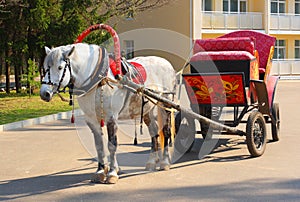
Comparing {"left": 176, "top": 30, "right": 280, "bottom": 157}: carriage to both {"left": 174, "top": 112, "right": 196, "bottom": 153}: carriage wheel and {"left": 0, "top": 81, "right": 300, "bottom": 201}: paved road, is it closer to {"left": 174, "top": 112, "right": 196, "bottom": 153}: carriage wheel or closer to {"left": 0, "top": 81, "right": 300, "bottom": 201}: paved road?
{"left": 174, "top": 112, "right": 196, "bottom": 153}: carriage wheel

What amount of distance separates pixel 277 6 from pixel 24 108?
26822 mm

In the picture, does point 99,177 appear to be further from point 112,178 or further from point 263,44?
point 263,44

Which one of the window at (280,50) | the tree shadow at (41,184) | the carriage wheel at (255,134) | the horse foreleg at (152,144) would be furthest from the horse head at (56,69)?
the window at (280,50)

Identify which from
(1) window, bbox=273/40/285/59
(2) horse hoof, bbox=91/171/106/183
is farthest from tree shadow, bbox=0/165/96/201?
(1) window, bbox=273/40/285/59

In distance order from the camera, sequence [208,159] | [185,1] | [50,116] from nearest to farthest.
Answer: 1. [208,159]
2. [50,116]
3. [185,1]

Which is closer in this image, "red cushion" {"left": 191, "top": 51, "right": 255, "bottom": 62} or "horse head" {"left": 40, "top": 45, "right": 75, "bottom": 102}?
"horse head" {"left": 40, "top": 45, "right": 75, "bottom": 102}

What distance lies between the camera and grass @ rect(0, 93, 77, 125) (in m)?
15.4

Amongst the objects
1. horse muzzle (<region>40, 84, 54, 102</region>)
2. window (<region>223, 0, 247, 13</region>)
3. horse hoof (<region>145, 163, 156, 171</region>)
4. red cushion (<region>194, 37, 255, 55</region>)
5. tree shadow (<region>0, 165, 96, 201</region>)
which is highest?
window (<region>223, 0, 247, 13</region>)

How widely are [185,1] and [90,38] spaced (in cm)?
1439

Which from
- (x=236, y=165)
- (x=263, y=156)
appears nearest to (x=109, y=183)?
(x=236, y=165)

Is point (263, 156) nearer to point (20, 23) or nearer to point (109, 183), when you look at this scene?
point (109, 183)

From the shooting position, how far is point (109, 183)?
724cm

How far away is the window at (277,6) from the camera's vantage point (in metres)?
38.8

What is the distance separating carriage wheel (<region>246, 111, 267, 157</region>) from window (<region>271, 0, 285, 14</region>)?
31.4 meters
